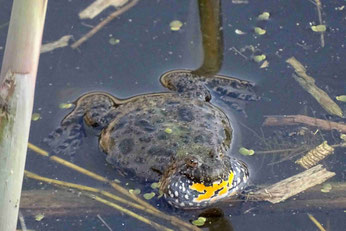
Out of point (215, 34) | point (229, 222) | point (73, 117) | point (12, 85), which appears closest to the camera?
point (12, 85)

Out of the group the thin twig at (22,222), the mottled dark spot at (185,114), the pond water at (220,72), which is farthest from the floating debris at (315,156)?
the thin twig at (22,222)

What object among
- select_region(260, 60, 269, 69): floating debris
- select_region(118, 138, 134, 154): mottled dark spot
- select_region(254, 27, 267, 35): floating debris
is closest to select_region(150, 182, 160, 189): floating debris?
select_region(118, 138, 134, 154): mottled dark spot

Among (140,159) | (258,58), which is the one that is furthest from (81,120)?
(258,58)

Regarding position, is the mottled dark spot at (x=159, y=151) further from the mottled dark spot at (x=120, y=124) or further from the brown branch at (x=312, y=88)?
the brown branch at (x=312, y=88)

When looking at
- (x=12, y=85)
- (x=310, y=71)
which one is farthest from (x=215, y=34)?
(x=12, y=85)

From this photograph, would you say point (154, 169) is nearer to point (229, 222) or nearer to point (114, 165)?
point (114, 165)

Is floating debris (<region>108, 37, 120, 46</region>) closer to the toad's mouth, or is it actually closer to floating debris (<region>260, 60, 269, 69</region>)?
floating debris (<region>260, 60, 269, 69</region>)
